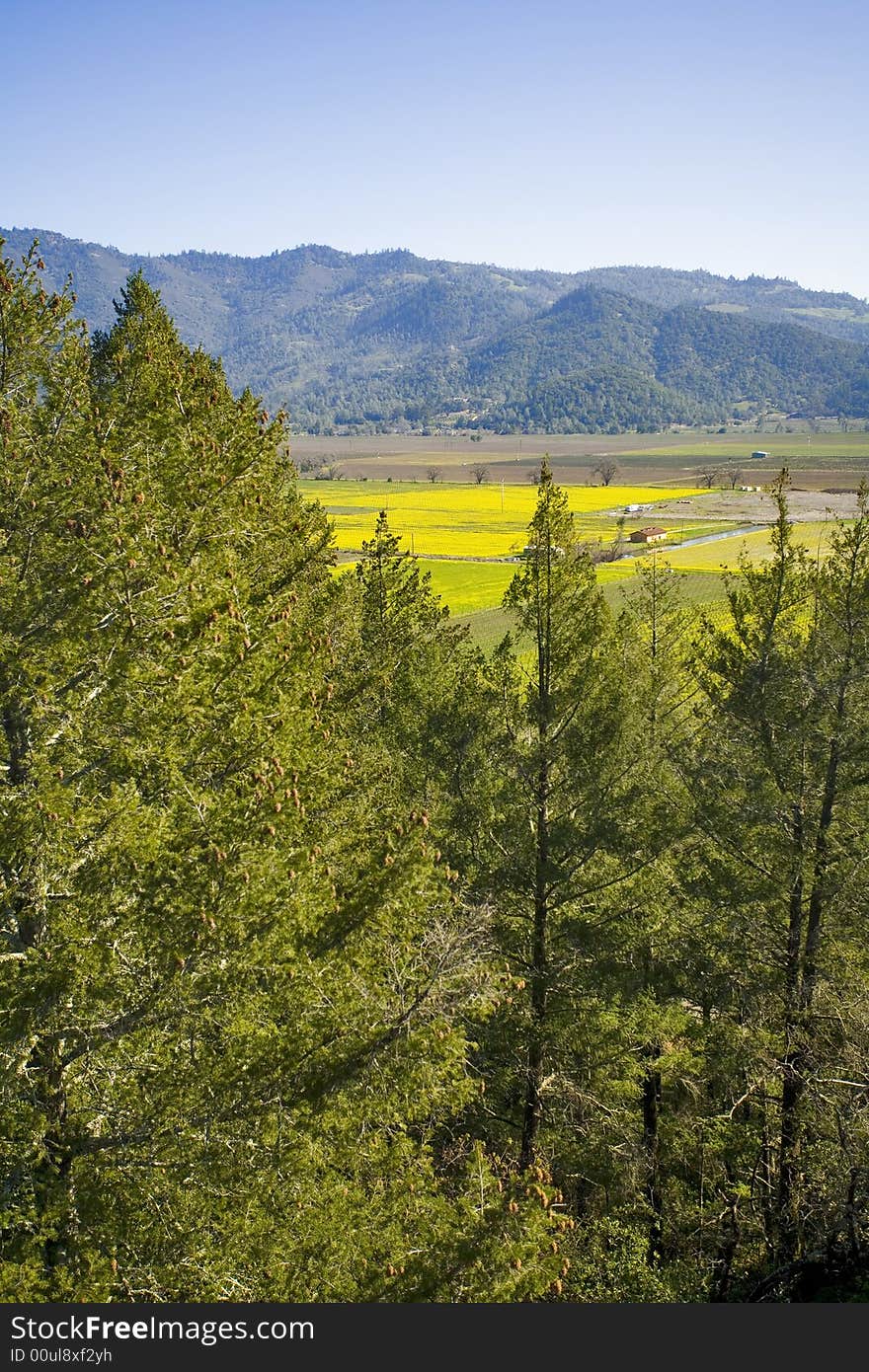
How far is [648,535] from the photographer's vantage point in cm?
9162

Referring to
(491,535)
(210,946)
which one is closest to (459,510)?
(491,535)

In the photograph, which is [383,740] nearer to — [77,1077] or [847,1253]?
[77,1077]

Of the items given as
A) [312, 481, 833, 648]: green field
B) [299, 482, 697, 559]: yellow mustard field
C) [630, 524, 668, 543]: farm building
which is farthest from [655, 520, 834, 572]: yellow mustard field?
[299, 482, 697, 559]: yellow mustard field

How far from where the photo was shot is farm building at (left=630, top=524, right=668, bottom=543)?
90.0m

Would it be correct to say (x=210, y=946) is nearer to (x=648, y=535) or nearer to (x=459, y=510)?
(x=648, y=535)

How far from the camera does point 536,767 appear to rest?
50.2ft

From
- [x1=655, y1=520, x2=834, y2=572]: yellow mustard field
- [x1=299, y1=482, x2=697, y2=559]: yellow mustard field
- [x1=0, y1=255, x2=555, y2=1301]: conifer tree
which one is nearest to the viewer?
[x1=0, y1=255, x2=555, y2=1301]: conifer tree

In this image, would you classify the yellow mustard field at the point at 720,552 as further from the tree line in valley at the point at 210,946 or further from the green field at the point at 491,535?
the tree line in valley at the point at 210,946

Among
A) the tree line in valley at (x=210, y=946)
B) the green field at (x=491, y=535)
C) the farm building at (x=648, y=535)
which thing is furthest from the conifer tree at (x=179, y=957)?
the farm building at (x=648, y=535)

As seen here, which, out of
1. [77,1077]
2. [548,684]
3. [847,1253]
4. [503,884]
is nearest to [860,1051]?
[847,1253]

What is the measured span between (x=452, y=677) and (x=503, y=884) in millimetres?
4320

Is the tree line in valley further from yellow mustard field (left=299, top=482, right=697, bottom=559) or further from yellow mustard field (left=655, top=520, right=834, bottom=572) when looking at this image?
yellow mustard field (left=655, top=520, right=834, bottom=572)

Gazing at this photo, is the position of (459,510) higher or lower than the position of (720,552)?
A: higher

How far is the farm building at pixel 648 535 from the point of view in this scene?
90.0 metres
